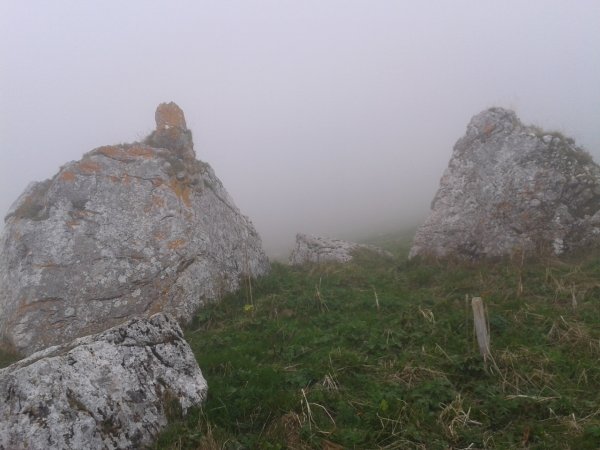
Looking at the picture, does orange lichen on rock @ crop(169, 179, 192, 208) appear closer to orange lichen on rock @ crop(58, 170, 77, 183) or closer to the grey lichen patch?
orange lichen on rock @ crop(58, 170, 77, 183)

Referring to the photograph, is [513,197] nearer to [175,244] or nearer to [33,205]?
[175,244]

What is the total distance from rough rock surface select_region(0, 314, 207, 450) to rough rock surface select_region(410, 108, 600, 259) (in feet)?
32.1

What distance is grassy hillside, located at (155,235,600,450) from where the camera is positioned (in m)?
5.63

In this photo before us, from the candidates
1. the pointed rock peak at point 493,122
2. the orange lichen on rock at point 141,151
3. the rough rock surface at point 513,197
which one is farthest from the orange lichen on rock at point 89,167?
the pointed rock peak at point 493,122

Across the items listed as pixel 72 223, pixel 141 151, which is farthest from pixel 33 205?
pixel 141 151

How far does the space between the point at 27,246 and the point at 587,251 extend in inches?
569

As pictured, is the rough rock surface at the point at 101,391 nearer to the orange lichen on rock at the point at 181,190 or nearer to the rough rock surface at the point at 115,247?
the rough rock surface at the point at 115,247

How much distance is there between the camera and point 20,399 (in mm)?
5375

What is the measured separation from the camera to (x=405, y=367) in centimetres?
707

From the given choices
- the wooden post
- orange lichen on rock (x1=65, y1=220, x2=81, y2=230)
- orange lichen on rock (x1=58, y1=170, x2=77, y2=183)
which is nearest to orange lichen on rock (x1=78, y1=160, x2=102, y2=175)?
orange lichen on rock (x1=58, y1=170, x2=77, y2=183)

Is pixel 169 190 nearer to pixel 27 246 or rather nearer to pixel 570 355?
pixel 27 246

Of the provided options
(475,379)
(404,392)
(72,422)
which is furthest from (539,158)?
(72,422)

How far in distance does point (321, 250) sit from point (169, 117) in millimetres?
7361

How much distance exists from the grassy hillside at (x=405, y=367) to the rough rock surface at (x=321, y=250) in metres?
5.61
